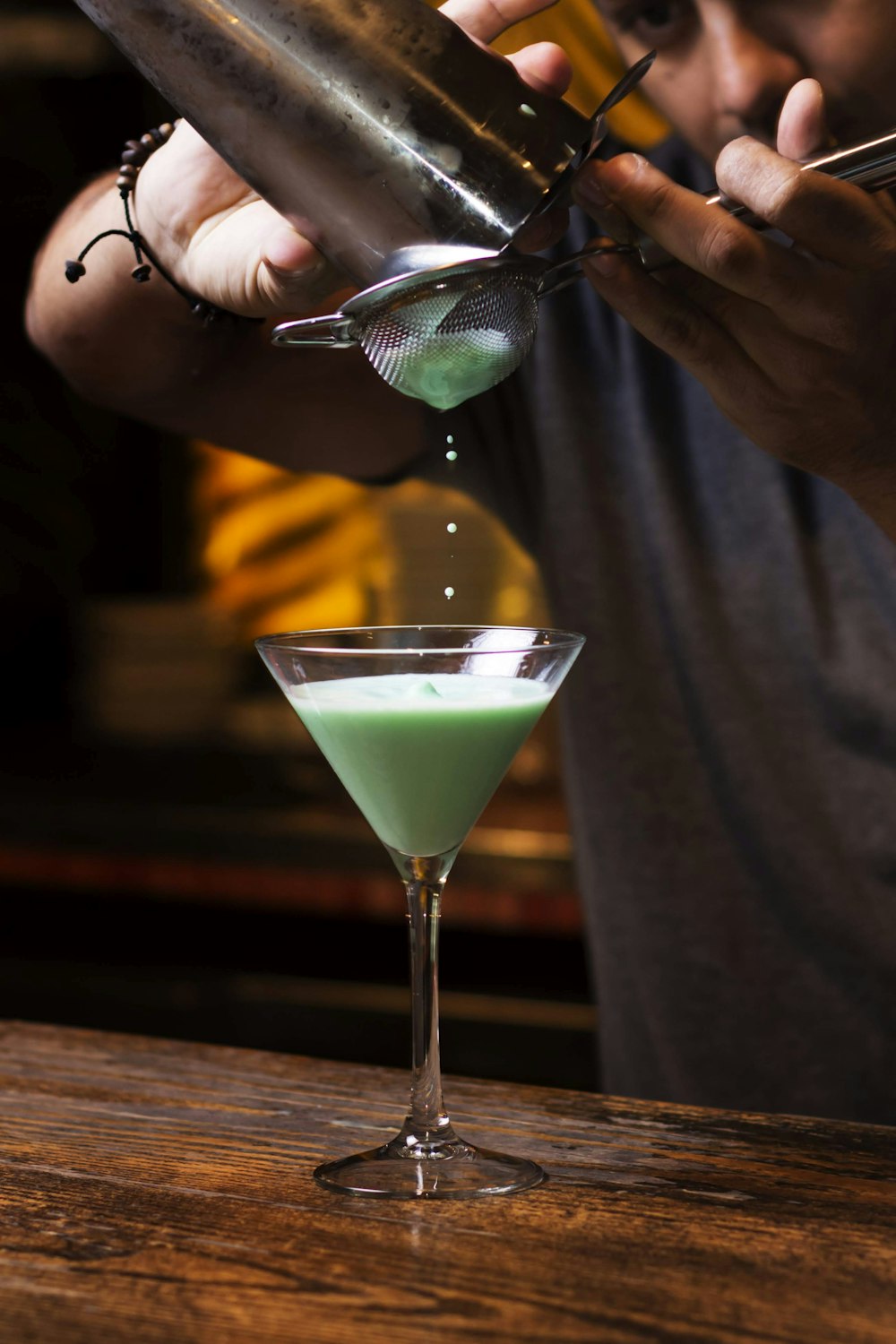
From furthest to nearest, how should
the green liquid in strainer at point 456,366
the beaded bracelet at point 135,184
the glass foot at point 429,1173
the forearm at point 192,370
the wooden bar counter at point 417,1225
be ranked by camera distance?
the forearm at point 192,370, the beaded bracelet at point 135,184, the green liquid in strainer at point 456,366, the glass foot at point 429,1173, the wooden bar counter at point 417,1225

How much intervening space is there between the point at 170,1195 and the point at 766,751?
0.87 m

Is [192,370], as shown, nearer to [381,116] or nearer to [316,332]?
[316,332]

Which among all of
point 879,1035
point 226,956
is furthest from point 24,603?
point 879,1035

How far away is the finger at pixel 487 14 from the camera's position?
98 centimetres

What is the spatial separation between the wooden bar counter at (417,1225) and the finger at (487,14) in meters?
0.77

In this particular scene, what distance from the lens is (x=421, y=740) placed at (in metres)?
0.90

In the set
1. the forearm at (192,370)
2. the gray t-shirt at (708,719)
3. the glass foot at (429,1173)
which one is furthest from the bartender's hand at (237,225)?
the glass foot at (429,1173)

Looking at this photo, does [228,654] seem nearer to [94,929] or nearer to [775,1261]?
[94,929]

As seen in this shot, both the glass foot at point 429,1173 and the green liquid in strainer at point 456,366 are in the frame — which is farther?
the green liquid in strainer at point 456,366

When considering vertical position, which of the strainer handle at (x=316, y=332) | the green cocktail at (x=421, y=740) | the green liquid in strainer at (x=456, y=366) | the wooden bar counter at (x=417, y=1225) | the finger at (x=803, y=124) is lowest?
the wooden bar counter at (x=417, y=1225)

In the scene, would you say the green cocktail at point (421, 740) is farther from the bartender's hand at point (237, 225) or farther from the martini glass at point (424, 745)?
the bartender's hand at point (237, 225)

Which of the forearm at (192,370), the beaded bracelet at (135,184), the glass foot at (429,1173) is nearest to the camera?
the glass foot at (429,1173)

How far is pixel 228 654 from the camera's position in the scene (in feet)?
10.6

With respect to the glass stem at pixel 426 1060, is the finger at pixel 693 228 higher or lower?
higher
